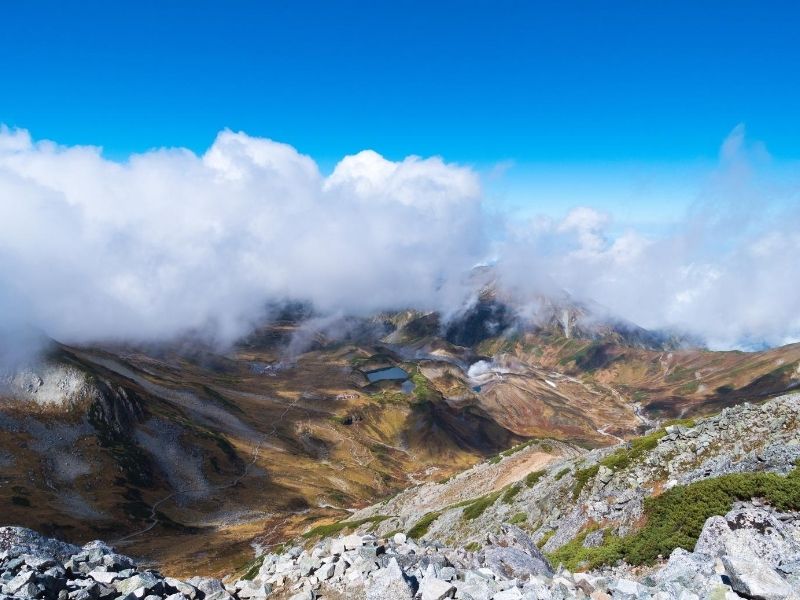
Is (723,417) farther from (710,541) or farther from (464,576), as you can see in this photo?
(464,576)

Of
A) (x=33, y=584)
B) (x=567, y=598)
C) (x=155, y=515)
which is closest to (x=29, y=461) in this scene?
(x=155, y=515)

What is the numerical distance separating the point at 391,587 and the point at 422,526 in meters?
64.6

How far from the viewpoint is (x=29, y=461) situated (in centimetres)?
19000

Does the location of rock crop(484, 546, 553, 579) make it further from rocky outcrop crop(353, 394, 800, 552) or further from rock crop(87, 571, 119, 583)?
rock crop(87, 571, 119, 583)

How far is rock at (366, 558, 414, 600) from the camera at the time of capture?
18.7m

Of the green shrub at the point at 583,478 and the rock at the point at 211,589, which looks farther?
the green shrub at the point at 583,478

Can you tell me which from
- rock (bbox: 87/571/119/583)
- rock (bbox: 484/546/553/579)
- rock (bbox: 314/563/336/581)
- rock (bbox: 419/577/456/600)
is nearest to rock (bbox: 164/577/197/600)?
rock (bbox: 87/571/119/583)

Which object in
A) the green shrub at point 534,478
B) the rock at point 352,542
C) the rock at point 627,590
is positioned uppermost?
the rock at point 352,542

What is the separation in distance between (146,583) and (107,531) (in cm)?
17379

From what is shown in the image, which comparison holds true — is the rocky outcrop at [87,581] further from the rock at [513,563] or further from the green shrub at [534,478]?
the green shrub at [534,478]

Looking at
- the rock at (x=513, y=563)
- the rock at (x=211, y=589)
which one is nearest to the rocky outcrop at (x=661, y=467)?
the rock at (x=513, y=563)

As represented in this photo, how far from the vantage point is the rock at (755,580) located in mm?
13805

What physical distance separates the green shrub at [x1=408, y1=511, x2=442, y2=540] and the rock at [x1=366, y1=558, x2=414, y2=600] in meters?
61.1

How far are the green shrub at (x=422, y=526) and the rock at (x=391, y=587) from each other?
61.1 m
